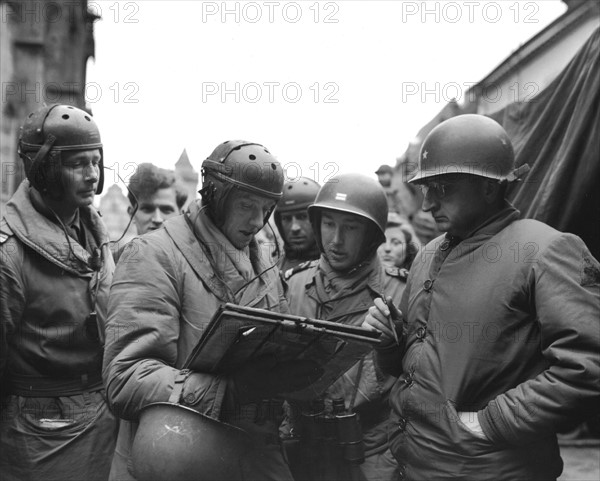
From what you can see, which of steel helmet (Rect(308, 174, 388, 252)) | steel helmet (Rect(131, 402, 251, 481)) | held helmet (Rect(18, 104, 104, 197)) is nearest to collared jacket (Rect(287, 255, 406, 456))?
steel helmet (Rect(308, 174, 388, 252))

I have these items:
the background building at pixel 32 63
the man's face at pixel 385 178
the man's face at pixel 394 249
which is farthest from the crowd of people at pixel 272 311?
the background building at pixel 32 63

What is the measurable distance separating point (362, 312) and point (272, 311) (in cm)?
152

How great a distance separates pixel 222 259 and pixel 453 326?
46.1 inches

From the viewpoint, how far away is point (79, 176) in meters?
3.83

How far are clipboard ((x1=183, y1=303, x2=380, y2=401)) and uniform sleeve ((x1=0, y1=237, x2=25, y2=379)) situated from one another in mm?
1256

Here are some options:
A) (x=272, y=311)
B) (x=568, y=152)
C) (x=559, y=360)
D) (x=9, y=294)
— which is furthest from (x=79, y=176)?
(x=568, y=152)

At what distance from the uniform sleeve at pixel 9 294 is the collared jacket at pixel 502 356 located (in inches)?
81.4

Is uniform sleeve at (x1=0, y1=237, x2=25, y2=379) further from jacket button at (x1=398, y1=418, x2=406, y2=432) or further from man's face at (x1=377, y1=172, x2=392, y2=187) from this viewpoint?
man's face at (x1=377, y1=172, x2=392, y2=187)

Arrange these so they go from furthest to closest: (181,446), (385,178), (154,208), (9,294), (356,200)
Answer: (385,178)
(154,208)
(356,200)
(9,294)
(181,446)

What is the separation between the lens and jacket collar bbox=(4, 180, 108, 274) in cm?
365

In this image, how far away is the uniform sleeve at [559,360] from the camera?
2.77 m

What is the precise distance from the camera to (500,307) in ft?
9.92

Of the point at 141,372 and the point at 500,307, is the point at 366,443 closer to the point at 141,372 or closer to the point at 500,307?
the point at 500,307

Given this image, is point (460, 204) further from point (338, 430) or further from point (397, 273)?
point (338, 430)
